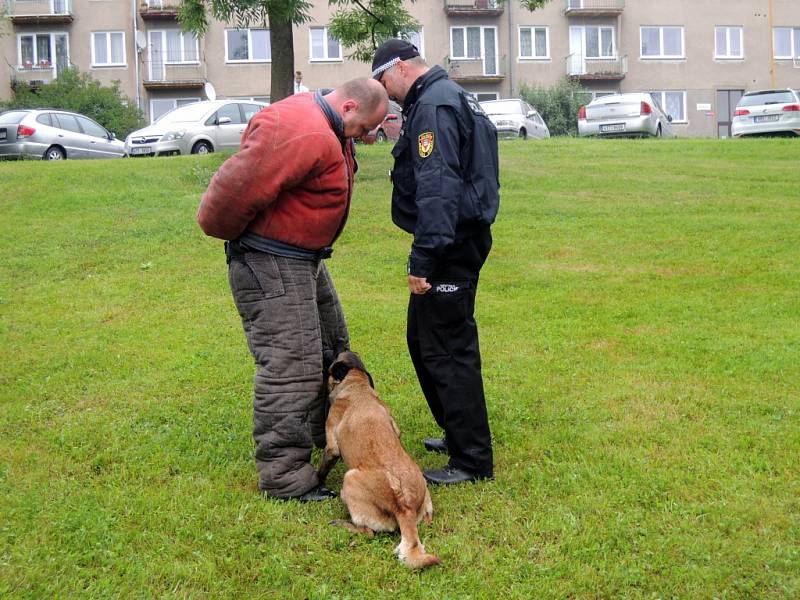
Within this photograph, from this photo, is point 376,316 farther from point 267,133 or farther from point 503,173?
point 503,173

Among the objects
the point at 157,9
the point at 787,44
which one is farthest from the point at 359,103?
the point at 787,44

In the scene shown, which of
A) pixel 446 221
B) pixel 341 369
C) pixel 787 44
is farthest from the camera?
pixel 787 44

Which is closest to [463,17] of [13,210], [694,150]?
[694,150]

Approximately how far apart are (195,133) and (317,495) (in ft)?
51.4

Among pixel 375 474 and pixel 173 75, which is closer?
pixel 375 474

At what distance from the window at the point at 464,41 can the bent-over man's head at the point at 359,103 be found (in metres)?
36.1

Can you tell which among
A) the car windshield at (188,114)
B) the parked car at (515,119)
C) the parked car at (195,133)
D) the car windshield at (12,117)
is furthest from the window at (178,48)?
the parked car at (195,133)

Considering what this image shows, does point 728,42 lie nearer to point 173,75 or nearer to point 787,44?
point 787,44

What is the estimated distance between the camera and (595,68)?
1560 inches

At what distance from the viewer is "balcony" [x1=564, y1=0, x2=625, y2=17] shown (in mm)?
39062

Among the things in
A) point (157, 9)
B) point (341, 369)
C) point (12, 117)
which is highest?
point (157, 9)

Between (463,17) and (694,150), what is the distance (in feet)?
75.9

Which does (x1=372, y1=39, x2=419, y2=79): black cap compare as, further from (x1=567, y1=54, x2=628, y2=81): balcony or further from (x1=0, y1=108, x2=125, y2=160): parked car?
(x1=567, y1=54, x2=628, y2=81): balcony

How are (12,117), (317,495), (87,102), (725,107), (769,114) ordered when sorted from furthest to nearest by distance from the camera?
(725,107)
(87,102)
(769,114)
(12,117)
(317,495)
